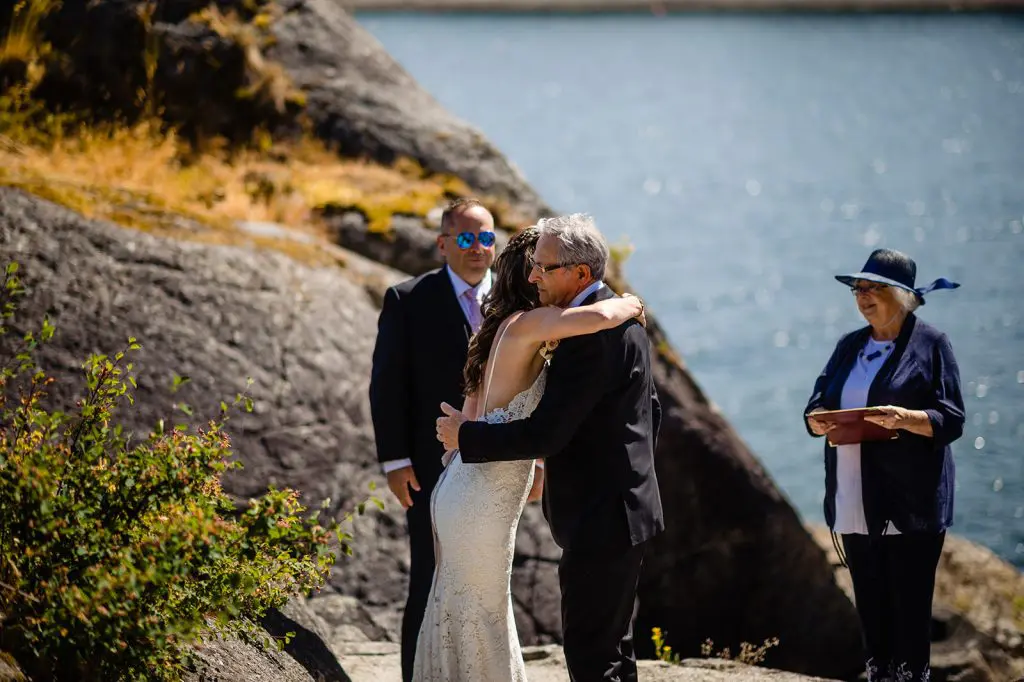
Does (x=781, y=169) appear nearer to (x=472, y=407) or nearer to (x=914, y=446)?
(x=914, y=446)

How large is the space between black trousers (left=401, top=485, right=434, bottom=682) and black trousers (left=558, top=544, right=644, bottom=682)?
104cm

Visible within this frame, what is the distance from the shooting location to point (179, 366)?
7422 millimetres

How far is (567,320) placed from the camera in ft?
15.0

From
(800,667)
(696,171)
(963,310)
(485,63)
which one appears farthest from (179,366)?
(485,63)

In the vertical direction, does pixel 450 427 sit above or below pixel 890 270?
below

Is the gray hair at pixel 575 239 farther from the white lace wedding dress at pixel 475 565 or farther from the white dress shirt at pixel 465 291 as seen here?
the white dress shirt at pixel 465 291

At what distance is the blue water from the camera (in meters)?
30.9

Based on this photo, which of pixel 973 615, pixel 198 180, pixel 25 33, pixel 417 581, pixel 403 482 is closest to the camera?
pixel 417 581

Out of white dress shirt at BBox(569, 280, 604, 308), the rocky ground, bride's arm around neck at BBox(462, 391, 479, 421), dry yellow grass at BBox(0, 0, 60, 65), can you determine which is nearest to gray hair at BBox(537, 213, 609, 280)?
white dress shirt at BBox(569, 280, 604, 308)

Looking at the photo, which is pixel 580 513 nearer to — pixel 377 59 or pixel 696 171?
pixel 377 59

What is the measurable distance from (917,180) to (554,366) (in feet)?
180

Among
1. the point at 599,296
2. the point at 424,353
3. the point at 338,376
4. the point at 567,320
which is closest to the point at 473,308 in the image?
the point at 424,353

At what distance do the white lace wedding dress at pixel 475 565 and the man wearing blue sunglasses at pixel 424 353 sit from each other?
92 cm

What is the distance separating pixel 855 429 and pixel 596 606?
1.48 metres
